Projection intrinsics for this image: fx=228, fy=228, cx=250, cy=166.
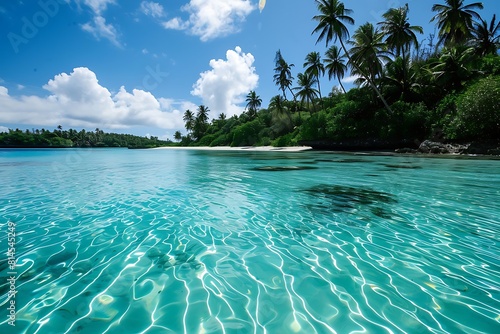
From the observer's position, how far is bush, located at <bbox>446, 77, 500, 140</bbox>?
18.5 meters

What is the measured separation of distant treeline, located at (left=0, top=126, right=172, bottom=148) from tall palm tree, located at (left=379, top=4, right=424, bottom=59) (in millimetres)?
93516

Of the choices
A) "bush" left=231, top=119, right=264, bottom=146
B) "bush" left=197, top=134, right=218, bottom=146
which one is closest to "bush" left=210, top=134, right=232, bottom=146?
"bush" left=197, top=134, right=218, bottom=146

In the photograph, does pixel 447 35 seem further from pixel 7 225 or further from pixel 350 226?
pixel 7 225

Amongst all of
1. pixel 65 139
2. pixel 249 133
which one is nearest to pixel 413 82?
pixel 249 133

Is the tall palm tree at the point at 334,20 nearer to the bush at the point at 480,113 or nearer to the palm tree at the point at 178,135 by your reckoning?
the bush at the point at 480,113

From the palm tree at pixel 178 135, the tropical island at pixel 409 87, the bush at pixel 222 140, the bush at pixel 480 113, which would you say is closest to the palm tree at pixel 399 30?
the tropical island at pixel 409 87

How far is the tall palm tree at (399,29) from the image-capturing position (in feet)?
88.0

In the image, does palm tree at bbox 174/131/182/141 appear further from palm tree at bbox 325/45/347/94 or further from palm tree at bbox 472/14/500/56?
palm tree at bbox 472/14/500/56

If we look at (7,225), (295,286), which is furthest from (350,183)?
(7,225)

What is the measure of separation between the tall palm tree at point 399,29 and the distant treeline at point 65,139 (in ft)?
307

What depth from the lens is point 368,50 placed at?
26.4 m

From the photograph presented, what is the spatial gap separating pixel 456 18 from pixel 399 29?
778 cm

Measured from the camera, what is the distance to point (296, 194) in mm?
7375

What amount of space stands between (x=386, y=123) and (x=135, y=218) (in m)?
30.4
